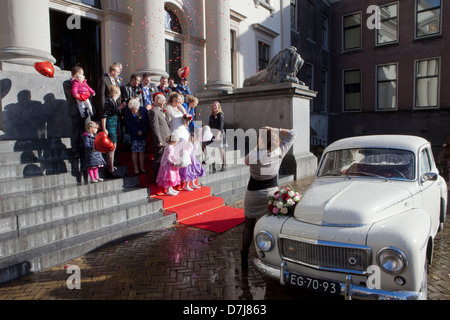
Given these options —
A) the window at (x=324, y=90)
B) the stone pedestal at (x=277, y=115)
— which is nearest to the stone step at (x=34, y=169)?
the stone pedestal at (x=277, y=115)

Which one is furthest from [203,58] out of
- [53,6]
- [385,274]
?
[385,274]

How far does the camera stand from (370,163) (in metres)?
4.06

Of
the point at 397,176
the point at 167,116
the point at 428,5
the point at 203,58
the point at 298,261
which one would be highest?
the point at 428,5

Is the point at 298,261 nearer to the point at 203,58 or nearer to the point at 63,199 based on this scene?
the point at 63,199

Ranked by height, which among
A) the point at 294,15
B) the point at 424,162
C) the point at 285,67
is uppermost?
the point at 294,15

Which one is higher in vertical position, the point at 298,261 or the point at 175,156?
the point at 175,156

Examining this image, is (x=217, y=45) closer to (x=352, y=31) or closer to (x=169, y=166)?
(x=169, y=166)

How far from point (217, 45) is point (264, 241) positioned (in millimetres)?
10677

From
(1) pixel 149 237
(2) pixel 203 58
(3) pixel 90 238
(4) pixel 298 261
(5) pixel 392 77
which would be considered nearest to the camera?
(4) pixel 298 261

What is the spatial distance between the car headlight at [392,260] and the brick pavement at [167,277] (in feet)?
2.89

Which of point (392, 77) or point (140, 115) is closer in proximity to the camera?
point (140, 115)

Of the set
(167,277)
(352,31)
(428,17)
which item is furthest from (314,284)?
(352,31)

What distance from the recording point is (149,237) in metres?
5.09

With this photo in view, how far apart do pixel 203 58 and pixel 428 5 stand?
15.2 meters
